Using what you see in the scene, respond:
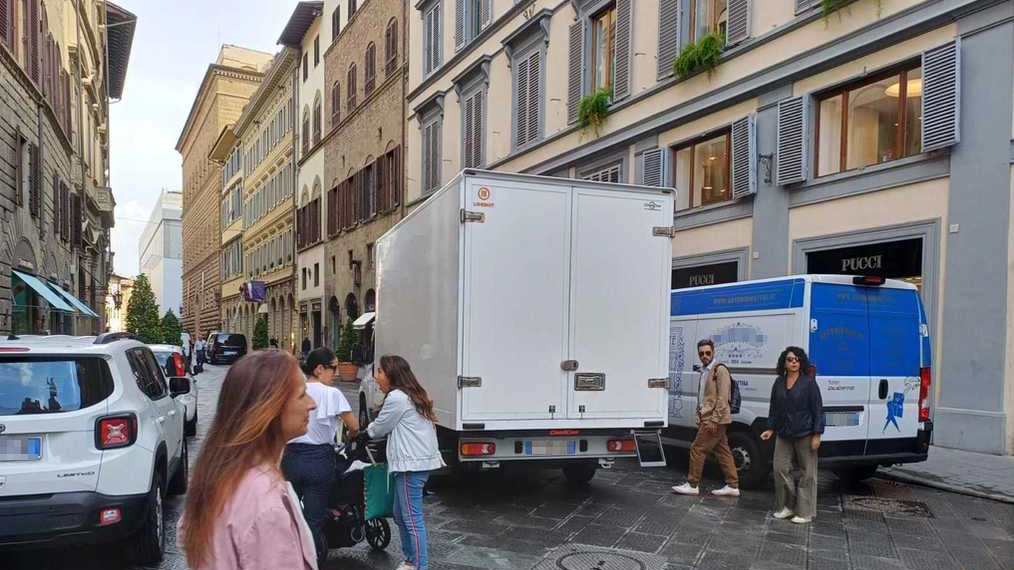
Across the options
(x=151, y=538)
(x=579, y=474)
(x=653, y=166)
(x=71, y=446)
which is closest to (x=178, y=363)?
(x=579, y=474)

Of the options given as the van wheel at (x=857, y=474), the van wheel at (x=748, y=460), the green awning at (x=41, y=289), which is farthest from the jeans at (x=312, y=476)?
the green awning at (x=41, y=289)

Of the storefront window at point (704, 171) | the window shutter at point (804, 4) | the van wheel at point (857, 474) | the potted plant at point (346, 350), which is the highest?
the window shutter at point (804, 4)

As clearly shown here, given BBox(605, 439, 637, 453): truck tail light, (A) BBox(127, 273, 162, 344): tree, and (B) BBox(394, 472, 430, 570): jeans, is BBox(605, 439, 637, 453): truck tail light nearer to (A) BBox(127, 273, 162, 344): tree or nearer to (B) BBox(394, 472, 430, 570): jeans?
Result: (B) BBox(394, 472, 430, 570): jeans

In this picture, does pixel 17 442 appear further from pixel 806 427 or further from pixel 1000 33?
pixel 1000 33

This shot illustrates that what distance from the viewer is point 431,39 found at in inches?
1121

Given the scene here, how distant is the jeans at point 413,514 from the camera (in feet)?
17.2

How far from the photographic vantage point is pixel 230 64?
7000 cm

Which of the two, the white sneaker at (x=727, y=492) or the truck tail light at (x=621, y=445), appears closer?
the truck tail light at (x=621, y=445)

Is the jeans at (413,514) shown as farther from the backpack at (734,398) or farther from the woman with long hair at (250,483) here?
the backpack at (734,398)

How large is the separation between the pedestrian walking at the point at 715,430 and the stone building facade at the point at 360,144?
75.7ft

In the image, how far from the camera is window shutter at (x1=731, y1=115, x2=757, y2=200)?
1405 centimetres

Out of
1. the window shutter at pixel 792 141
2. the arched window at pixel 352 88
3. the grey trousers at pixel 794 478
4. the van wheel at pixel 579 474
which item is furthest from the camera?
the arched window at pixel 352 88


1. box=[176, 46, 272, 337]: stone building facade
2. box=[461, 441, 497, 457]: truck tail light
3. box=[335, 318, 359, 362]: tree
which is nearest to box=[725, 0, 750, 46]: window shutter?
box=[461, 441, 497, 457]: truck tail light

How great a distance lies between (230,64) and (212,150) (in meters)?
7.77
